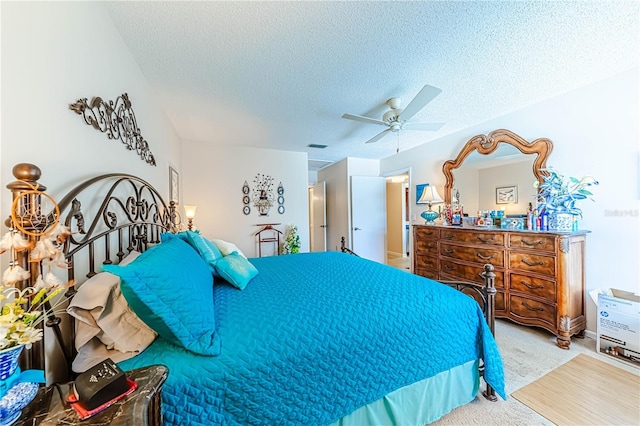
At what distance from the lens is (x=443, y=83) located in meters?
2.21

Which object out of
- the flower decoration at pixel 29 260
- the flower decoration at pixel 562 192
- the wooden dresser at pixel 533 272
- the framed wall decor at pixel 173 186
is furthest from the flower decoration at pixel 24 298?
the flower decoration at pixel 562 192

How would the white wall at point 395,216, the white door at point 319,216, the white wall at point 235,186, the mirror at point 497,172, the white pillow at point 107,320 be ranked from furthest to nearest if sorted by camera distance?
the white wall at point 395,216 → the white door at point 319,216 → the white wall at point 235,186 → the mirror at point 497,172 → the white pillow at point 107,320

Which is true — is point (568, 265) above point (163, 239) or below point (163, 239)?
below

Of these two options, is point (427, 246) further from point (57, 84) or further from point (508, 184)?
point (57, 84)

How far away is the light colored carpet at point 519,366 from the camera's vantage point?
1396mm

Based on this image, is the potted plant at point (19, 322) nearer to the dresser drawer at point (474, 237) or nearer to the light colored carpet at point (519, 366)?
the light colored carpet at point (519, 366)

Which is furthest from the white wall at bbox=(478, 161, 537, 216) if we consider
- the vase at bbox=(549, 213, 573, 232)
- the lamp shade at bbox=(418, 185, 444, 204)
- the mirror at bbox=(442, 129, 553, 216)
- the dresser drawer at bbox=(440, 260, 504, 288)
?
the dresser drawer at bbox=(440, 260, 504, 288)

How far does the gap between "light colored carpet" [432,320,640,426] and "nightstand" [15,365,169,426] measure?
1.53 m

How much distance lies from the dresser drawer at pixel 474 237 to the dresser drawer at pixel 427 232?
104mm

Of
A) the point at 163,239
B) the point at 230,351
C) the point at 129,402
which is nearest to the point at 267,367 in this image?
the point at 230,351

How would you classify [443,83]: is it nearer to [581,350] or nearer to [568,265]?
[568,265]

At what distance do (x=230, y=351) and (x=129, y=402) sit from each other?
37cm

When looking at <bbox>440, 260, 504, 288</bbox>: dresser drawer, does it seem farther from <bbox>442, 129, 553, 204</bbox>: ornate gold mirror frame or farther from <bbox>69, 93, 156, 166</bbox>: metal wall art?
<bbox>69, 93, 156, 166</bbox>: metal wall art

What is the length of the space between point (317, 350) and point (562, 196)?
277 cm
